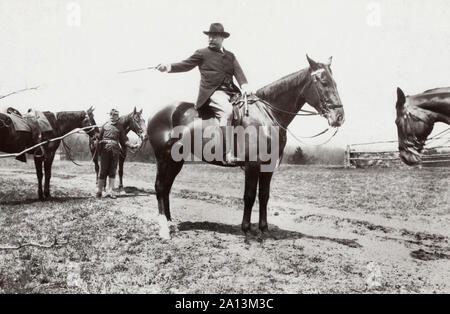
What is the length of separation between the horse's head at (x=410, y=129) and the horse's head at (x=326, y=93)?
920 millimetres

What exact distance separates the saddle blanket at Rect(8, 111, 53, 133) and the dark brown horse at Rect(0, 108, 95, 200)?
13cm

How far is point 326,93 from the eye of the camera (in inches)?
272

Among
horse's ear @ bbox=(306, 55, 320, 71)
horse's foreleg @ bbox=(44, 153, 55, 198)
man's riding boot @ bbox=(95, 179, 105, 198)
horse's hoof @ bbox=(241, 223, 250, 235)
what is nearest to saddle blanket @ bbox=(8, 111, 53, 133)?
horse's foreleg @ bbox=(44, 153, 55, 198)

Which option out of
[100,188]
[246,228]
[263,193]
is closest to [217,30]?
[263,193]

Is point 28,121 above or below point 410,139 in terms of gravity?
below

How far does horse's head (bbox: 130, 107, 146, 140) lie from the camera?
14.3 metres

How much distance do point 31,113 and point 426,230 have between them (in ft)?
35.1

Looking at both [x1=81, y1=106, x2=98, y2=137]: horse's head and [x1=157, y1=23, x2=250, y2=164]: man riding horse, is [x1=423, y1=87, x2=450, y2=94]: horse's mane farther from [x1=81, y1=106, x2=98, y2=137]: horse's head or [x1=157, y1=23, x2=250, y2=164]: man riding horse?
[x1=81, y1=106, x2=98, y2=137]: horse's head

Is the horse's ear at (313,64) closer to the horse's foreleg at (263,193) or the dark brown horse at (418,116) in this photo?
the dark brown horse at (418,116)

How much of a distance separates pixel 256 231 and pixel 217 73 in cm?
291

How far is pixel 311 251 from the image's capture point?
22.1ft

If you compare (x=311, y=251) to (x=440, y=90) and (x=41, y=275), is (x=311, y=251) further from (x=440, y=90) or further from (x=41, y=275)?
(x=41, y=275)

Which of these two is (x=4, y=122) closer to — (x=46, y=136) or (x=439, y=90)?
(x=46, y=136)

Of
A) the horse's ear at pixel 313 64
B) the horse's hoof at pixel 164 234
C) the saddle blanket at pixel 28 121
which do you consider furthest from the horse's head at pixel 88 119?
the horse's ear at pixel 313 64
